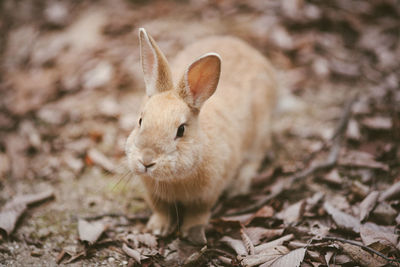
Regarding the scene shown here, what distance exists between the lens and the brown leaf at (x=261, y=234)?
3.38 metres

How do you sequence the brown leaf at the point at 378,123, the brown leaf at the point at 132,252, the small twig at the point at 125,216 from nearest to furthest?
the brown leaf at the point at 132,252, the small twig at the point at 125,216, the brown leaf at the point at 378,123

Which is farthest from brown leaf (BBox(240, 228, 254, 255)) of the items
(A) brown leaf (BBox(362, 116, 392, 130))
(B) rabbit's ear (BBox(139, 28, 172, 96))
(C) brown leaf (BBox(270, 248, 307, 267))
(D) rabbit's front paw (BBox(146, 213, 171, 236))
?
(A) brown leaf (BBox(362, 116, 392, 130))

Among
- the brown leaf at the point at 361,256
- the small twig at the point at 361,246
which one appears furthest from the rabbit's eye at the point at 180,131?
the brown leaf at the point at 361,256

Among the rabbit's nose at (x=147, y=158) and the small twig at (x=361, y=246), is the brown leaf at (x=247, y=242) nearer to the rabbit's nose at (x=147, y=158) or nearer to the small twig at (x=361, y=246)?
the small twig at (x=361, y=246)

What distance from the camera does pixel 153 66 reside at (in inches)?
133

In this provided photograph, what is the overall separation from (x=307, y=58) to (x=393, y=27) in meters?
1.86

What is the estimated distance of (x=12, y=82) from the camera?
6.17 metres

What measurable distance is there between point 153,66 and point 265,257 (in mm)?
2097

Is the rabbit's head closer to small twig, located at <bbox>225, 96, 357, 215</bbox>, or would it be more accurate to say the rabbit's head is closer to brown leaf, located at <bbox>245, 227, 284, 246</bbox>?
brown leaf, located at <bbox>245, 227, 284, 246</bbox>

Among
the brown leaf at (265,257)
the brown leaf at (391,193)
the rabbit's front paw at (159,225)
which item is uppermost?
the brown leaf at (391,193)

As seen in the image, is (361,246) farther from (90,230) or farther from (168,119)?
(90,230)

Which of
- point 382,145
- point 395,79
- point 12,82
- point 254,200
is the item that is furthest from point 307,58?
point 12,82

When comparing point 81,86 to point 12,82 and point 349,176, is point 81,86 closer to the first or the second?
point 12,82

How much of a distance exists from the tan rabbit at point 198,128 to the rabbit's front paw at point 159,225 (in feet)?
0.04
